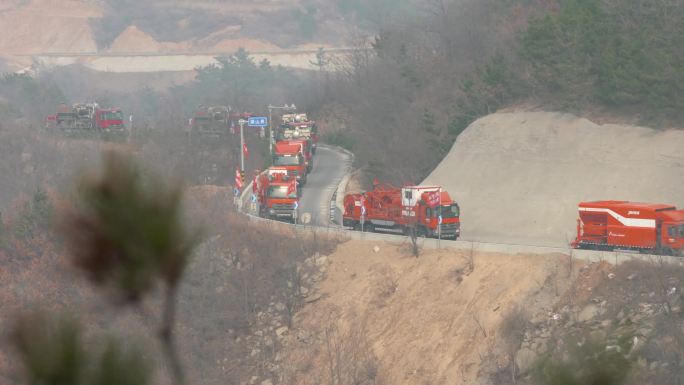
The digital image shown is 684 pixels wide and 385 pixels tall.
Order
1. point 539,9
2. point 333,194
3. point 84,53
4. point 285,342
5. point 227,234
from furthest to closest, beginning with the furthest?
point 84,53, point 539,9, point 333,194, point 227,234, point 285,342

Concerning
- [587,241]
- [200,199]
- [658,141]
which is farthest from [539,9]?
[587,241]

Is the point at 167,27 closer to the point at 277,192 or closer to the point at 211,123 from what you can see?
the point at 211,123

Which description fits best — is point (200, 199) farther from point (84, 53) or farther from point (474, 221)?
point (84, 53)

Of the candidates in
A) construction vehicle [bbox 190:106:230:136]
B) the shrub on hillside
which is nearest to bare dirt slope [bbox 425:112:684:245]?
the shrub on hillside

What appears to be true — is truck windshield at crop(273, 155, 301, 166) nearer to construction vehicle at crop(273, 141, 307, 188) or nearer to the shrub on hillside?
construction vehicle at crop(273, 141, 307, 188)

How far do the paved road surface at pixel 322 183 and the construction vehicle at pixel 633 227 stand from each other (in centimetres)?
1440

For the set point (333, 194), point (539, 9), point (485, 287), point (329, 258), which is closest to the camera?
point (485, 287)

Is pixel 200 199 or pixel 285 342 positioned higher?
pixel 200 199

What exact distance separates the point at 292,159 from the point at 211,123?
21.9m

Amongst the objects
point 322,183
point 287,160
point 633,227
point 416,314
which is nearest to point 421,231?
point 416,314

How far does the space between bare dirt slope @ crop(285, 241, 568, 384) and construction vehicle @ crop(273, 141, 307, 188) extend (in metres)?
14.6

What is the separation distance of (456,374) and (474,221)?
13948 millimetres

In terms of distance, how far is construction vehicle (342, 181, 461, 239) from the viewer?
37125 millimetres

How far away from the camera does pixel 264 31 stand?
171 metres
